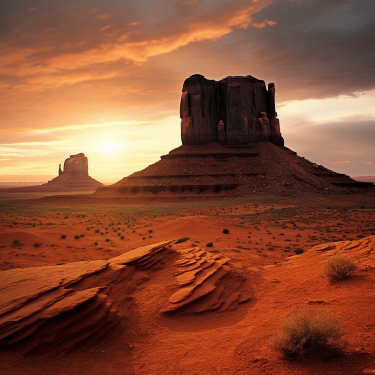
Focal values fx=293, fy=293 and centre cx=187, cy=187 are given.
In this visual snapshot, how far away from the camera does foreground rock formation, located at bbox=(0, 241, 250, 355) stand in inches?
248

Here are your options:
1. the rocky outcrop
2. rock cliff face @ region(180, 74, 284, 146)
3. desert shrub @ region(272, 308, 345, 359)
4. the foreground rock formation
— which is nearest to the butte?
rock cliff face @ region(180, 74, 284, 146)

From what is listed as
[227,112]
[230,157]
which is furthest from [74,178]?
[230,157]

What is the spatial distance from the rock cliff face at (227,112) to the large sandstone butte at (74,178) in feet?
302

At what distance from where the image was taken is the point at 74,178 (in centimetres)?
15925

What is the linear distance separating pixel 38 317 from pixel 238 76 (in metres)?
78.8

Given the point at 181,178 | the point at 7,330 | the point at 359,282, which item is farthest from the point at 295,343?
the point at 181,178

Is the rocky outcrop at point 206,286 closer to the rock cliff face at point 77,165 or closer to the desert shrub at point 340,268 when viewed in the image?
the desert shrub at point 340,268

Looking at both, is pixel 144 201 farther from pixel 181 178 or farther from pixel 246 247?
pixel 246 247

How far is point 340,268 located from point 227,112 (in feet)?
233

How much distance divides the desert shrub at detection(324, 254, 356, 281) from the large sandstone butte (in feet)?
497

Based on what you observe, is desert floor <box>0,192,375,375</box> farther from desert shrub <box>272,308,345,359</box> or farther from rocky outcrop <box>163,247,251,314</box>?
rocky outcrop <box>163,247,251,314</box>

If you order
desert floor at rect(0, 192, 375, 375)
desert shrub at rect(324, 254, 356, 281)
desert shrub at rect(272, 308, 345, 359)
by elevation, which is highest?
desert shrub at rect(324, 254, 356, 281)

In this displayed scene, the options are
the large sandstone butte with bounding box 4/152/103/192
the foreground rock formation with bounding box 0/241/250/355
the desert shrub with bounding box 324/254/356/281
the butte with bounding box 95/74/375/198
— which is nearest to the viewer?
the foreground rock formation with bounding box 0/241/250/355

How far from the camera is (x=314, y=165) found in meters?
71.9
